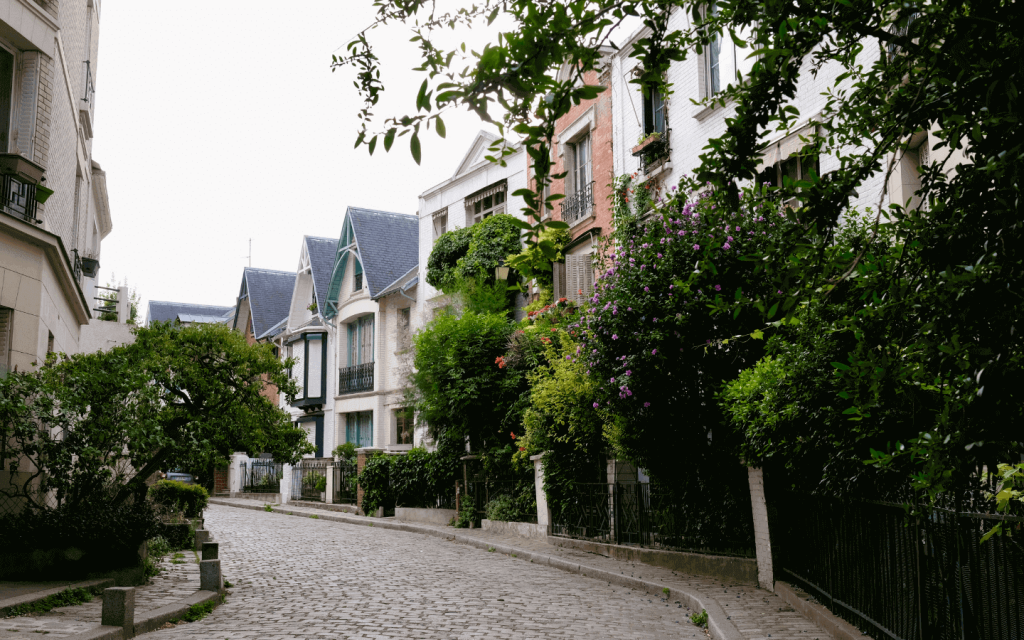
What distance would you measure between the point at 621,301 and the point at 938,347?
917 cm

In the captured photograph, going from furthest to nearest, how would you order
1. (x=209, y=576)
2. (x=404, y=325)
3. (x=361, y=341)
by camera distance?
1. (x=361, y=341)
2. (x=404, y=325)
3. (x=209, y=576)

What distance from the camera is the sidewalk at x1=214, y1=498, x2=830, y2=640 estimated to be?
8.15 m

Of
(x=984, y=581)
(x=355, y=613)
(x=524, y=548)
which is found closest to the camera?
(x=984, y=581)

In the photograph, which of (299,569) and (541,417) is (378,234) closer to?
(541,417)

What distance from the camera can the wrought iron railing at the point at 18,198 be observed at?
39.3 feet

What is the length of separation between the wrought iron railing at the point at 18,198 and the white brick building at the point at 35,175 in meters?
0.01

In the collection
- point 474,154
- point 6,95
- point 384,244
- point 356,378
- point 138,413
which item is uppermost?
point 474,154

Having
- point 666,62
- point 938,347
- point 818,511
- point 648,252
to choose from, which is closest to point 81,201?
point 648,252

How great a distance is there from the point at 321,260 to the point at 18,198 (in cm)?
2864

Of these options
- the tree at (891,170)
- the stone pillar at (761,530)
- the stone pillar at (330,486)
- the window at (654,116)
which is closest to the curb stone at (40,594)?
the tree at (891,170)

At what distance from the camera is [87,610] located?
368 inches

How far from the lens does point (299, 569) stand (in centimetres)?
1382

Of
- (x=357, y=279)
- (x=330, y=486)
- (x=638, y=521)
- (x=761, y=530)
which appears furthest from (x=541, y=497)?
(x=357, y=279)

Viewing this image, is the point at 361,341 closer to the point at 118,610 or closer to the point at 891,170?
the point at 118,610
